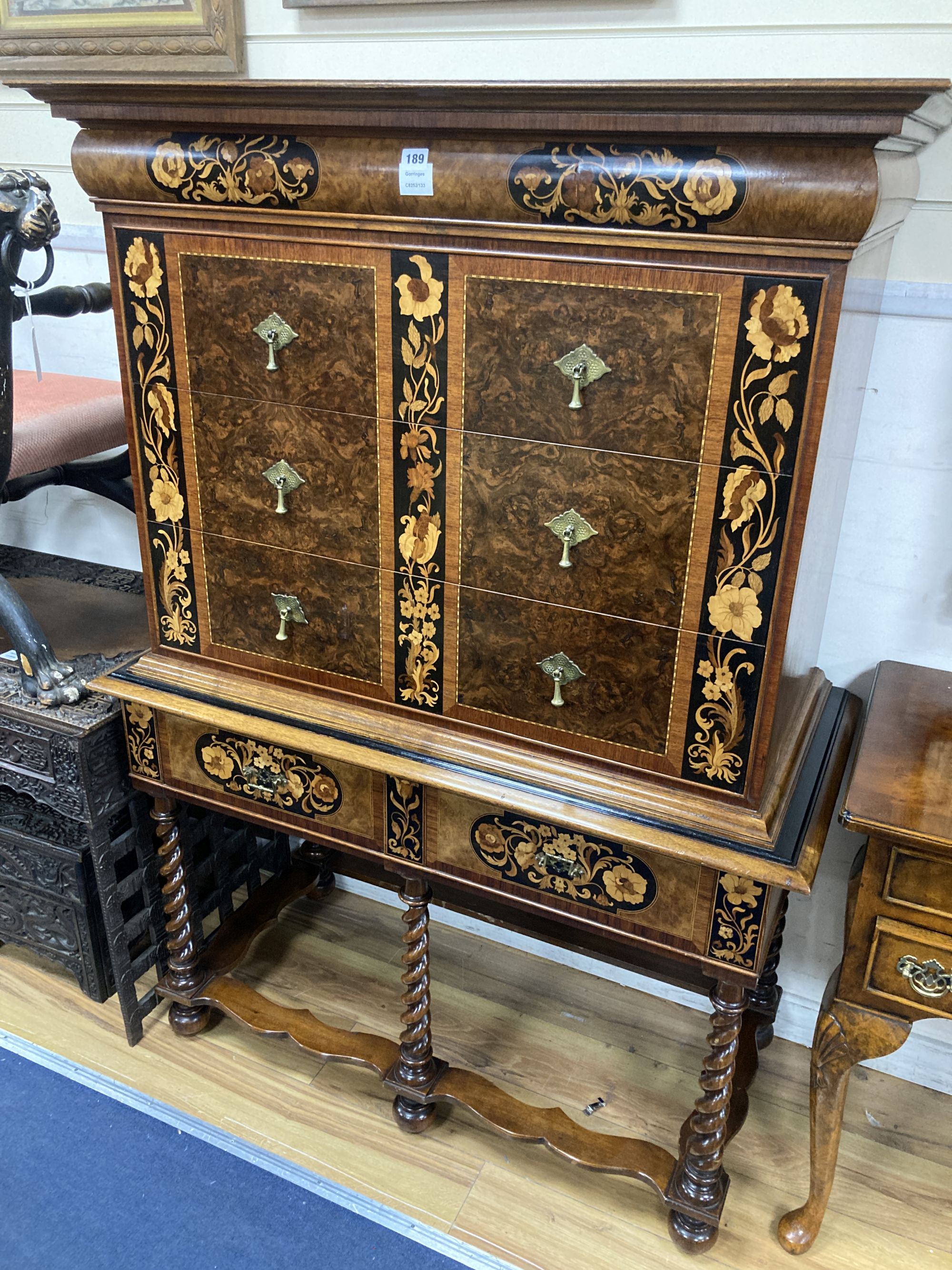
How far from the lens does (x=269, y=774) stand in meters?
1.86

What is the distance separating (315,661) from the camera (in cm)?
178

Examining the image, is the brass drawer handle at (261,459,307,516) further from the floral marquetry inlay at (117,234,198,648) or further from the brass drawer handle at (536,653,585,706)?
the brass drawer handle at (536,653,585,706)

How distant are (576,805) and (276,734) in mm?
570

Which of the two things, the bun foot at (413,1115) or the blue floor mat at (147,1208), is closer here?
the blue floor mat at (147,1208)

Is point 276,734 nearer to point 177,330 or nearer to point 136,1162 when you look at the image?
point 177,330

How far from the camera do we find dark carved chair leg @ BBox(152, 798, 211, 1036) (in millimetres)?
2080

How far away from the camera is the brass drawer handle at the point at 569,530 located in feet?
4.74

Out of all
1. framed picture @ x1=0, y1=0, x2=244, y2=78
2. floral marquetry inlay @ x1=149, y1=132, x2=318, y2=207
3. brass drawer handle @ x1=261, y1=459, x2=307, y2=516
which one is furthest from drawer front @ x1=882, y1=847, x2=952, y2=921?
framed picture @ x1=0, y1=0, x2=244, y2=78

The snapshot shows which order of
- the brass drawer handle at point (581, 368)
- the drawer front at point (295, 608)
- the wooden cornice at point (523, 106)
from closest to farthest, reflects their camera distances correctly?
the wooden cornice at point (523, 106), the brass drawer handle at point (581, 368), the drawer front at point (295, 608)

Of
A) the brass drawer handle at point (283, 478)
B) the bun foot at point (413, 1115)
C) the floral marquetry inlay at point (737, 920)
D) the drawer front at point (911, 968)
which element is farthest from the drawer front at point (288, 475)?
the bun foot at point (413, 1115)

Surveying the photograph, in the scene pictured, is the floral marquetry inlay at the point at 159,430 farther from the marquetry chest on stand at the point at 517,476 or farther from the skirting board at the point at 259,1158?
the skirting board at the point at 259,1158

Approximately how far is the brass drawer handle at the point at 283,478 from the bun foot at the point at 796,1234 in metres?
1.62

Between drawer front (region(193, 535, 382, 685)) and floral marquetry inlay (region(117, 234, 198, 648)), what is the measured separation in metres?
0.07

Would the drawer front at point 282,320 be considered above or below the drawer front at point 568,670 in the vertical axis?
above
